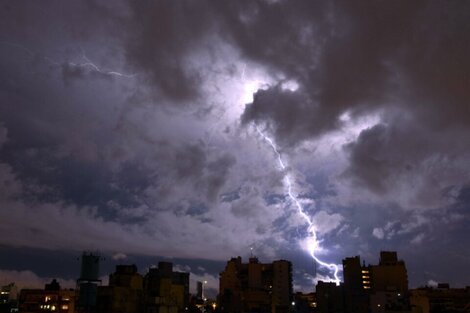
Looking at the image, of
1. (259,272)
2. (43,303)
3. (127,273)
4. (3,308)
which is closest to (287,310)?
(259,272)

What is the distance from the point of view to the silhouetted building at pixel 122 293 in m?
89.3

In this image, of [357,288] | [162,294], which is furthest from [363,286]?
[162,294]

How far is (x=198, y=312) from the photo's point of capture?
11525 centimetres

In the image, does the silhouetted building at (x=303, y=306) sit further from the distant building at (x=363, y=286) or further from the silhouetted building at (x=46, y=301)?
the silhouetted building at (x=46, y=301)

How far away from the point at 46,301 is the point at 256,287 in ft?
188

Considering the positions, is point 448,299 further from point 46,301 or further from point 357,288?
point 46,301

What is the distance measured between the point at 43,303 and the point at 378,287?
8192 cm

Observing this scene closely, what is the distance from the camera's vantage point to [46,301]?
87250 mm

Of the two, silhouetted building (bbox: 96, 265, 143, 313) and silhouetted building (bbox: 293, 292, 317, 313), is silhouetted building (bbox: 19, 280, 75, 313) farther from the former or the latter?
silhouetted building (bbox: 293, 292, 317, 313)

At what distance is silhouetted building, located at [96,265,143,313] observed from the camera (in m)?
89.3

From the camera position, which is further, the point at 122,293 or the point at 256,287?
the point at 256,287

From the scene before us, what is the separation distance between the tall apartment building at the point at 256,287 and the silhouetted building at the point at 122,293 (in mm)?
28605

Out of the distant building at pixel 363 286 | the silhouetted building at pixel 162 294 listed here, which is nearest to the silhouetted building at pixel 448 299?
the distant building at pixel 363 286

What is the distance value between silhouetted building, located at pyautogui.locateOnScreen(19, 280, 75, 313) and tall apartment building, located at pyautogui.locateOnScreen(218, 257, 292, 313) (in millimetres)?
40584
